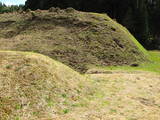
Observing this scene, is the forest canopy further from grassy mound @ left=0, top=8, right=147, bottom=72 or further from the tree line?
grassy mound @ left=0, top=8, right=147, bottom=72

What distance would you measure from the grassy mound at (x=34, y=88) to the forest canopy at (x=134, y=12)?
32048mm

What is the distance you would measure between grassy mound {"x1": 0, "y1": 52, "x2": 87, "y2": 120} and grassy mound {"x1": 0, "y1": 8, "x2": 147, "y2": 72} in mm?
8411

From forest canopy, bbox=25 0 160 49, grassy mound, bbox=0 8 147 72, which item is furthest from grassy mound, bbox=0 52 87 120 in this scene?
forest canopy, bbox=25 0 160 49

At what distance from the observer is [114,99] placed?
11.7m

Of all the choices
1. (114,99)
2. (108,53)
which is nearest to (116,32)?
(108,53)

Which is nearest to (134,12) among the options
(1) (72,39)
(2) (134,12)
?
(2) (134,12)

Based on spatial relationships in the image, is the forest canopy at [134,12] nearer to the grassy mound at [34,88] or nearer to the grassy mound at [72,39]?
the grassy mound at [72,39]

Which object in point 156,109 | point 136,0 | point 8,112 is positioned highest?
point 136,0

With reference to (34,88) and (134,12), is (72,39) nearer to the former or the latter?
(34,88)

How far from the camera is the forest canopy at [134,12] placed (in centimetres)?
4338

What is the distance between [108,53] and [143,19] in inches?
929

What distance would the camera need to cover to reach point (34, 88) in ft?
32.9

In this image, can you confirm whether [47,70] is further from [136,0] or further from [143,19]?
[136,0]

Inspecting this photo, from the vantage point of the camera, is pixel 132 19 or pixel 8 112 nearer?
pixel 8 112
